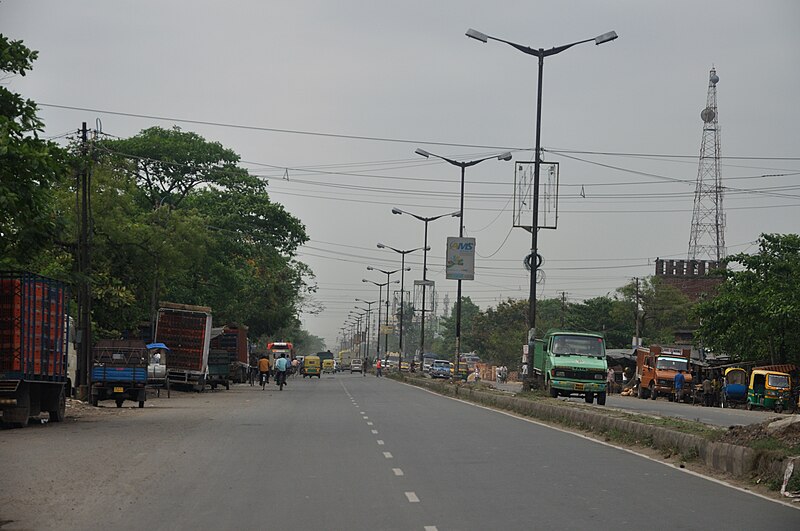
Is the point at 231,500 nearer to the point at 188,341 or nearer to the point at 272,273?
the point at 188,341

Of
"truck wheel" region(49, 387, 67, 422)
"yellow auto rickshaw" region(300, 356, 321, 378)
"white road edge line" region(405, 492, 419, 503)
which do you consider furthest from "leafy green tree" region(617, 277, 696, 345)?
"white road edge line" region(405, 492, 419, 503)

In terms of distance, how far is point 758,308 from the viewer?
51719 mm

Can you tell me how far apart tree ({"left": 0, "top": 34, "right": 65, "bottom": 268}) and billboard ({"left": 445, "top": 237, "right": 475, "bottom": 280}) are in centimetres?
3151

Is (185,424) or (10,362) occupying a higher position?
(10,362)

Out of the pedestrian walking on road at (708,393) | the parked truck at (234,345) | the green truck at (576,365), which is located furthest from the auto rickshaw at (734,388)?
the parked truck at (234,345)

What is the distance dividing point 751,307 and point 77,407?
33.1 meters

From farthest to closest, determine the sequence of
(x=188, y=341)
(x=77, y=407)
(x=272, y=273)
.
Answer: (x=272, y=273) < (x=188, y=341) < (x=77, y=407)

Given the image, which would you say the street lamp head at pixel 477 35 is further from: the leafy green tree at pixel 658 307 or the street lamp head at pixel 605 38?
the leafy green tree at pixel 658 307

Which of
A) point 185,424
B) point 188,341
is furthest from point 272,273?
point 185,424

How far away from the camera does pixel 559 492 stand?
12.9 m

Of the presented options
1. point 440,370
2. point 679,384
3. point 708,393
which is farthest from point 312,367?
point 708,393

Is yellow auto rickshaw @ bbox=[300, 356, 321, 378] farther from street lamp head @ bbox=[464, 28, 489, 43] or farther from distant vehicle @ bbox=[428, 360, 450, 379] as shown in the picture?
street lamp head @ bbox=[464, 28, 489, 43]

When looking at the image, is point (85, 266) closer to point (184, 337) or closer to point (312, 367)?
point (184, 337)

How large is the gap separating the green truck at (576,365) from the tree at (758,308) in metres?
12.9
